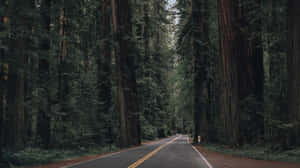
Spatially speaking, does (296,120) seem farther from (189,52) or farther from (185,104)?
(185,104)

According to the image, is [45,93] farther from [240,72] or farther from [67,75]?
[240,72]

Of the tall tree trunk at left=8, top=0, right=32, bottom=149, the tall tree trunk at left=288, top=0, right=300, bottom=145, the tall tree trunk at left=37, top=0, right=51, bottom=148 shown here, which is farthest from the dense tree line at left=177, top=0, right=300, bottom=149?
the tall tree trunk at left=8, top=0, right=32, bottom=149

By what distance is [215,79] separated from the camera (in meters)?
33.6

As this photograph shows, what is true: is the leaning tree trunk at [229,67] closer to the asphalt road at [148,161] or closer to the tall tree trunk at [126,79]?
the asphalt road at [148,161]

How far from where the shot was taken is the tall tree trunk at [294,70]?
12547 mm

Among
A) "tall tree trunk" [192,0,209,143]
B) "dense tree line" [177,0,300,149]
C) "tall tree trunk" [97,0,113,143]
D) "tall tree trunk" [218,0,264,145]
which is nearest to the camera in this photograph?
"dense tree line" [177,0,300,149]

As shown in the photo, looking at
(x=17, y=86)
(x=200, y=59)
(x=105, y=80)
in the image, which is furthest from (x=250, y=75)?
(x=105, y=80)

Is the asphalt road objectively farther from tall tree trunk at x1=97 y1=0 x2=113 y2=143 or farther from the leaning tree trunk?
tall tree trunk at x1=97 y1=0 x2=113 y2=143

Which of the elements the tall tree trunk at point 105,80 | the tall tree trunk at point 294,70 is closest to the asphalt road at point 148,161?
the tall tree trunk at point 294,70

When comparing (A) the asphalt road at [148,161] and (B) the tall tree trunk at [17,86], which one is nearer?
(A) the asphalt road at [148,161]

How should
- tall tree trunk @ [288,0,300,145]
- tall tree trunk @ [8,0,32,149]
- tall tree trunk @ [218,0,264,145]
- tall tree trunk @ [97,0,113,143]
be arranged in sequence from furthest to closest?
tall tree trunk @ [97,0,113,143] < tall tree trunk @ [218,0,264,145] < tall tree trunk @ [8,0,32,149] < tall tree trunk @ [288,0,300,145]

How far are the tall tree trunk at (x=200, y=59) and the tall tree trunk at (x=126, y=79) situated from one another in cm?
727

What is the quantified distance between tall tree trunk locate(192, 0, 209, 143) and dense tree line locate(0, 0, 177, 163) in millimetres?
6427

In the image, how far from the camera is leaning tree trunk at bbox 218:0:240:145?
59.9 ft
